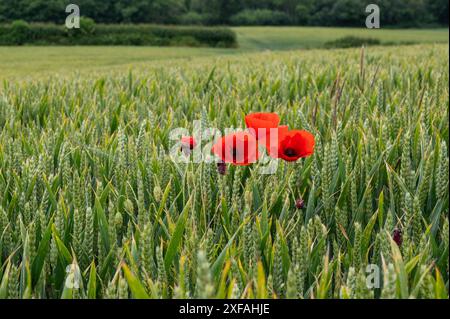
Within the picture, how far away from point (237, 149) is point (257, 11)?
41.1 metres

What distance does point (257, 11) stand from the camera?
1587 inches

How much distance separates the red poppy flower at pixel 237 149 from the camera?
3.09ft

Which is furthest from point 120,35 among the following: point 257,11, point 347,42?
point 257,11

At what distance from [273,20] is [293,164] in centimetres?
4080

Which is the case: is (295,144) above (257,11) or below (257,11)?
below

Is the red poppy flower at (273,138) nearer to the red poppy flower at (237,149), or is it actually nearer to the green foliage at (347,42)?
the red poppy flower at (237,149)

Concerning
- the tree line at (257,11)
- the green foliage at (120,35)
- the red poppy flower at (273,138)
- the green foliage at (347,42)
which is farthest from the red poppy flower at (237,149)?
the green foliage at (347,42)

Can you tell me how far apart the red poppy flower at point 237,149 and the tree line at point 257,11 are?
498 inches

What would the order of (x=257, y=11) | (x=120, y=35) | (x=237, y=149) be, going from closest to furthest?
(x=237, y=149) → (x=120, y=35) → (x=257, y=11)

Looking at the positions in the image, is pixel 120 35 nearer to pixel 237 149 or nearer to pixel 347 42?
pixel 347 42

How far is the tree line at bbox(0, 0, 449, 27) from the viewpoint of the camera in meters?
19.0

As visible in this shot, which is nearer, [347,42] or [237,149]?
[237,149]

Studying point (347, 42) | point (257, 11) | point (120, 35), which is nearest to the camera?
point (347, 42)

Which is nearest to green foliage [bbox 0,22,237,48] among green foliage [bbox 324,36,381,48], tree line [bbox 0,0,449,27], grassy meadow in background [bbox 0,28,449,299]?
tree line [bbox 0,0,449,27]
